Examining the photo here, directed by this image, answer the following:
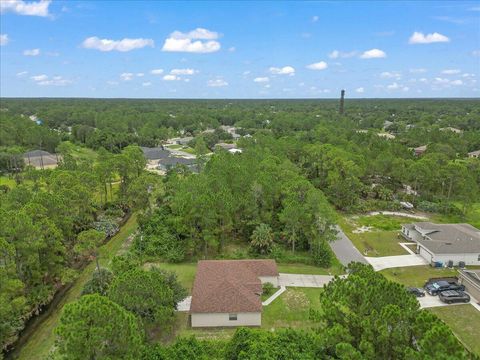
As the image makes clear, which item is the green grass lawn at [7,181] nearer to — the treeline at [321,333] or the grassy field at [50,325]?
the grassy field at [50,325]

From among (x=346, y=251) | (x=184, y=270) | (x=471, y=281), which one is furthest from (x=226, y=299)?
(x=471, y=281)

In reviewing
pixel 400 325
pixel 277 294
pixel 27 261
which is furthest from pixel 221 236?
pixel 400 325

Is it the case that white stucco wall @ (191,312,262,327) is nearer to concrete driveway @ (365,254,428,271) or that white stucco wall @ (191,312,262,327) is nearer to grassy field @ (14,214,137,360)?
grassy field @ (14,214,137,360)

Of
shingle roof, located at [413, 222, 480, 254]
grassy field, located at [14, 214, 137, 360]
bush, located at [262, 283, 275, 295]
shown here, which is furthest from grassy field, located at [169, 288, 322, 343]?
shingle roof, located at [413, 222, 480, 254]

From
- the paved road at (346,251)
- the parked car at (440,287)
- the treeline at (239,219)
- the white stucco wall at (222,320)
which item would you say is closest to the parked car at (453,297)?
the parked car at (440,287)

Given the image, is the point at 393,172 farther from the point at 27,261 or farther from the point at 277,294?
the point at 27,261
